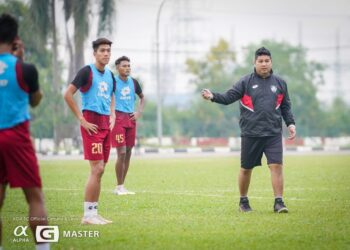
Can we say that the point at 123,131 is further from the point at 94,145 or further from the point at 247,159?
the point at 94,145

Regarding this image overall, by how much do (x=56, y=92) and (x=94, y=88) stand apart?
40631 mm

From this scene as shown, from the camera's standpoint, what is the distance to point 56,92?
2002 inches

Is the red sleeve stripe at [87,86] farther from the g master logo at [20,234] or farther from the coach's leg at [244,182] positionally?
the coach's leg at [244,182]

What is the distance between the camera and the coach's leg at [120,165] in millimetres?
15516

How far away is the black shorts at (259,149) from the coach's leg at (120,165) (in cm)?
401

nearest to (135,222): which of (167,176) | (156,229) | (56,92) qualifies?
(156,229)

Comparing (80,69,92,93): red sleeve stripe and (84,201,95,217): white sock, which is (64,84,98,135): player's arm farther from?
(84,201,95,217): white sock

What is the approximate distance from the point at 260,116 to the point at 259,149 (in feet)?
1.67

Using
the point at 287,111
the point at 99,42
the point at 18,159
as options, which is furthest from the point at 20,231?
the point at 287,111

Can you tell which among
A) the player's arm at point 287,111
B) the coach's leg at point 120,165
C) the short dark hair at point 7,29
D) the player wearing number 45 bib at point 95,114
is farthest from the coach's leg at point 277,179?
the short dark hair at point 7,29

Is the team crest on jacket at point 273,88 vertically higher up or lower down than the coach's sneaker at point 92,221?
higher up

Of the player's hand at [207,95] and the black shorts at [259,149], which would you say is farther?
the black shorts at [259,149]

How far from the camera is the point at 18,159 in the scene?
25.2 ft

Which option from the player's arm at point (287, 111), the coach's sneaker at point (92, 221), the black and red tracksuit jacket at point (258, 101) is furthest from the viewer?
the player's arm at point (287, 111)
